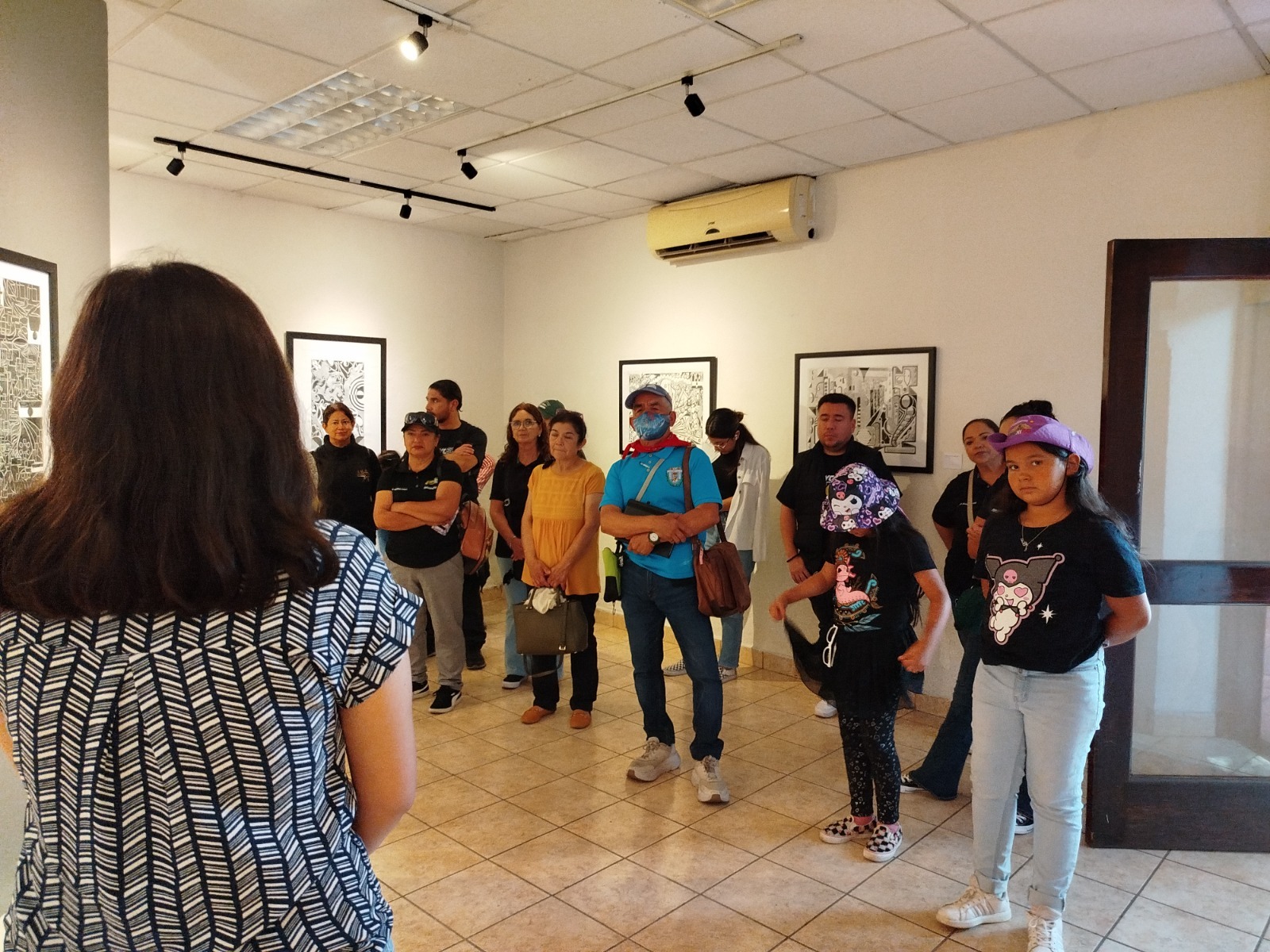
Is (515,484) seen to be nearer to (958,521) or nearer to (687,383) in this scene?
(687,383)

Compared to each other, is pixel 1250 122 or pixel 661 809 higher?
pixel 1250 122

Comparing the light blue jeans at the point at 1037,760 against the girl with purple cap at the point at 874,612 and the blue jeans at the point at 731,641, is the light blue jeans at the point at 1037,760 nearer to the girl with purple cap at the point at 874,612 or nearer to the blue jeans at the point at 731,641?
the girl with purple cap at the point at 874,612

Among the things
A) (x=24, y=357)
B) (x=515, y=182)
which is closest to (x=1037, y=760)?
(x=24, y=357)

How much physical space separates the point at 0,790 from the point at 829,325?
14.2 feet

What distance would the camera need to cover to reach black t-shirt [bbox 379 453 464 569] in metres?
4.55

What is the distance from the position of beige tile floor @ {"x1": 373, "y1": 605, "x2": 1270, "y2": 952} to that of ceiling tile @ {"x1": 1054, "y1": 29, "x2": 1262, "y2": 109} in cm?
296

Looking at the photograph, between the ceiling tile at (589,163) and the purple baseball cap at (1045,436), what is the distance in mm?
2905

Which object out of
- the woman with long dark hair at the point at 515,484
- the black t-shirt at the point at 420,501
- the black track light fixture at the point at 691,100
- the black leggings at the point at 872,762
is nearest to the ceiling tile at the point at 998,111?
the black track light fixture at the point at 691,100

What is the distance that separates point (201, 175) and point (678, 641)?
160 inches

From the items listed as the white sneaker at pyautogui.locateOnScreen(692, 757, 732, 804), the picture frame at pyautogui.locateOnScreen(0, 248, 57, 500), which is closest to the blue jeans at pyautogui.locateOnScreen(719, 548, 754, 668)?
the white sneaker at pyautogui.locateOnScreen(692, 757, 732, 804)

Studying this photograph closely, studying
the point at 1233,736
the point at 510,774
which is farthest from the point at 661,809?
the point at 1233,736

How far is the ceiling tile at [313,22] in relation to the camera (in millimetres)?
3082

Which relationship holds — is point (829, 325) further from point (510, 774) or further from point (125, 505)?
point (125, 505)

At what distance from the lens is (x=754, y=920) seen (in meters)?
2.76
